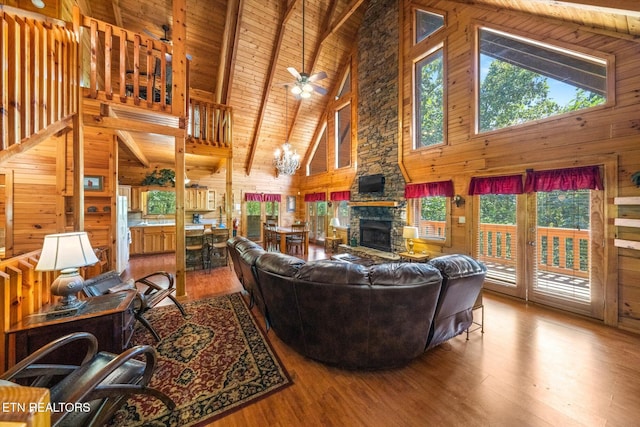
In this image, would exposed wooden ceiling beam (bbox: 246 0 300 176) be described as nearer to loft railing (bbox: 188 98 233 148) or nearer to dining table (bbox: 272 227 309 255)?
loft railing (bbox: 188 98 233 148)

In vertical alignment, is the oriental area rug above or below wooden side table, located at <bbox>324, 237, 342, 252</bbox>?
below

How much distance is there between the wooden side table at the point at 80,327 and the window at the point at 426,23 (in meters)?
7.39

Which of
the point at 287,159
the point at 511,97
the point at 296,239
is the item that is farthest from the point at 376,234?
the point at 511,97

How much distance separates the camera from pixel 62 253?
1.99 meters

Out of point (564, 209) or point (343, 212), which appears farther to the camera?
point (343, 212)

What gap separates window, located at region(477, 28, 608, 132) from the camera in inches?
132

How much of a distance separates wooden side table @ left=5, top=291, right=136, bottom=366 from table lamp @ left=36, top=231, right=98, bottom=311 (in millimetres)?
133

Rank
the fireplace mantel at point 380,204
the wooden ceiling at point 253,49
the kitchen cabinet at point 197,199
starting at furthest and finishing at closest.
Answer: the kitchen cabinet at point 197,199
the fireplace mantel at point 380,204
the wooden ceiling at point 253,49

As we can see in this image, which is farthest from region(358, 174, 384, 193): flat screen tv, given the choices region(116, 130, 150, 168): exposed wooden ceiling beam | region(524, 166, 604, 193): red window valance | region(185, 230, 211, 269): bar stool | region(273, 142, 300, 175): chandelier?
region(116, 130, 150, 168): exposed wooden ceiling beam

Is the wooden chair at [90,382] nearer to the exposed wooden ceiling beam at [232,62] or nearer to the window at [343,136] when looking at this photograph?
the exposed wooden ceiling beam at [232,62]

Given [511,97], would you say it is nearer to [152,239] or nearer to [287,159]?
[287,159]

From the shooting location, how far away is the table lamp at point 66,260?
76.9 inches

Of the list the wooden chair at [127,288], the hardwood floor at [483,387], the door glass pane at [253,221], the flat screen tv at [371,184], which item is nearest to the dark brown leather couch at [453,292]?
the hardwood floor at [483,387]

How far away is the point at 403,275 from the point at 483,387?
1.19 meters
